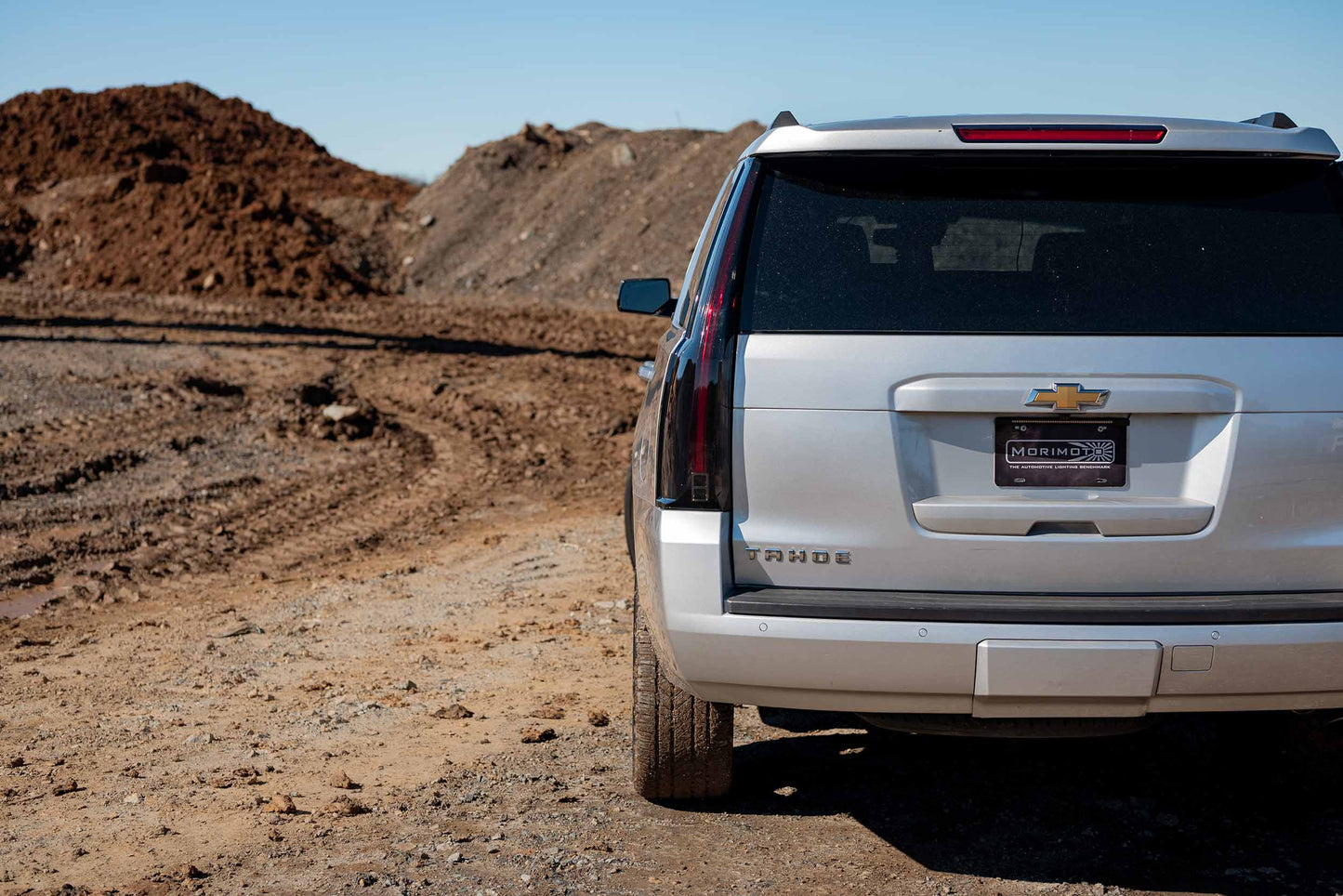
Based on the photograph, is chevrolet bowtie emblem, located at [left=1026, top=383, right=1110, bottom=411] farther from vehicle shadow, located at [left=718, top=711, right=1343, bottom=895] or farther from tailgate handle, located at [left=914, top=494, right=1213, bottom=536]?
vehicle shadow, located at [left=718, top=711, right=1343, bottom=895]

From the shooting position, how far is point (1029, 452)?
3.22m

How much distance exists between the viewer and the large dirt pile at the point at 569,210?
33.7 metres

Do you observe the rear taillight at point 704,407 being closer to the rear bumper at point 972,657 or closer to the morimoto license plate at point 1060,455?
the rear bumper at point 972,657

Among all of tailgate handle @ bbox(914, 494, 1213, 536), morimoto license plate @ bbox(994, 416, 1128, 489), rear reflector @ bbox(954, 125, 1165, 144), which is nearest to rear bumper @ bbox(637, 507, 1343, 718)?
tailgate handle @ bbox(914, 494, 1213, 536)

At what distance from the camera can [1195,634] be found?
3.13 metres

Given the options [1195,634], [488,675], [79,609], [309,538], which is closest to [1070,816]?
[1195,634]

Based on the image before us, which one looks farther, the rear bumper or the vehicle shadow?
the vehicle shadow

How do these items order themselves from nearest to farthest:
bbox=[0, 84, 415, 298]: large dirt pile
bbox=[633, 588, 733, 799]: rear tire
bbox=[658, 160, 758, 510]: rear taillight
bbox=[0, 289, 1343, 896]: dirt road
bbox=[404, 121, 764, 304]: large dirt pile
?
bbox=[658, 160, 758, 510]: rear taillight → bbox=[0, 289, 1343, 896]: dirt road → bbox=[633, 588, 733, 799]: rear tire → bbox=[0, 84, 415, 298]: large dirt pile → bbox=[404, 121, 764, 304]: large dirt pile

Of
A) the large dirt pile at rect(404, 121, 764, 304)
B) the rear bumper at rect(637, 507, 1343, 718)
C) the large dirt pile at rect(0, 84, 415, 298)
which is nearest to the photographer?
the rear bumper at rect(637, 507, 1343, 718)

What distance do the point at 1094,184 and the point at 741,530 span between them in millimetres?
1327

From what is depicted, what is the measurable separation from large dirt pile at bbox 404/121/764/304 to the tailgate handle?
27566mm

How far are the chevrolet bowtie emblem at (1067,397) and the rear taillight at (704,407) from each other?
76 cm

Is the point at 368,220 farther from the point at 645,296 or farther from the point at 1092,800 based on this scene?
the point at 1092,800

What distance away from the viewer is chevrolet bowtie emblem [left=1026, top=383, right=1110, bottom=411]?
318 centimetres
